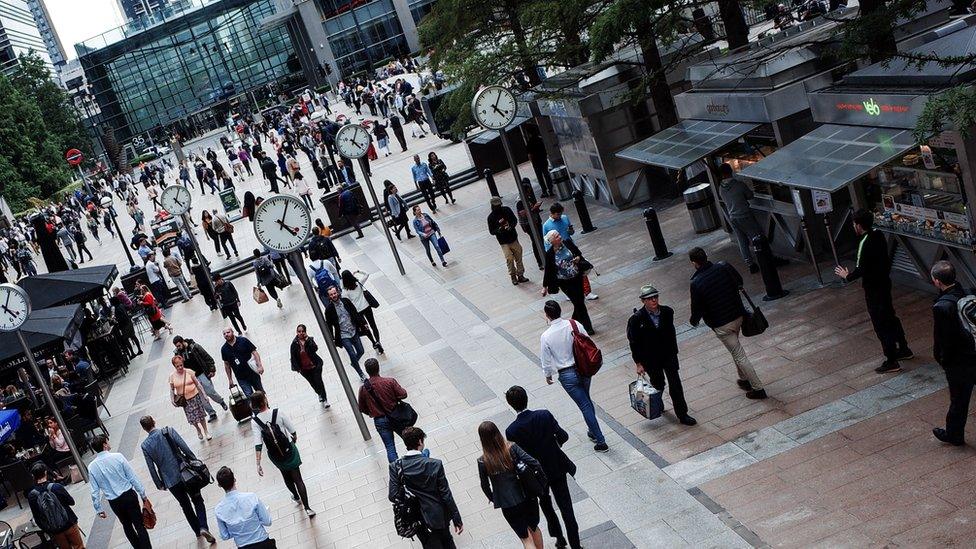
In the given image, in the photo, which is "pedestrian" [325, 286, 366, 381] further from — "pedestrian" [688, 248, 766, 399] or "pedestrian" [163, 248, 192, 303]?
"pedestrian" [163, 248, 192, 303]

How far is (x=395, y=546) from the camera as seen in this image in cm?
1044

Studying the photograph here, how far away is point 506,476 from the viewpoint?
801 centimetres

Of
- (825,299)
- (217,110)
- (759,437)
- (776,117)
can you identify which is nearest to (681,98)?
(776,117)

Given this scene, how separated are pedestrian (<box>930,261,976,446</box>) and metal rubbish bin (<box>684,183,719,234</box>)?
1035 cm

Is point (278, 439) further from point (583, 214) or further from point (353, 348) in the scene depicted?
point (583, 214)

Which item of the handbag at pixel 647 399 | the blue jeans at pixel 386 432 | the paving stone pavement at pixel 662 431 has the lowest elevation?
the paving stone pavement at pixel 662 431

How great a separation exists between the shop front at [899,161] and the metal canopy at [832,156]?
0.05 ft

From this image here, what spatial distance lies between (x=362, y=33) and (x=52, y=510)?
92.4 meters

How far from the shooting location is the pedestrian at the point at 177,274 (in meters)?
30.2

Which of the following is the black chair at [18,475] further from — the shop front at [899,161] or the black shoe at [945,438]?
the black shoe at [945,438]

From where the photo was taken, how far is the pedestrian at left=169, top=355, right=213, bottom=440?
53.9ft

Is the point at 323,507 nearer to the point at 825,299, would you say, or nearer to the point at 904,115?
the point at 825,299

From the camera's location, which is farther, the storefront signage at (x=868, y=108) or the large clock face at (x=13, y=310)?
the large clock face at (x=13, y=310)

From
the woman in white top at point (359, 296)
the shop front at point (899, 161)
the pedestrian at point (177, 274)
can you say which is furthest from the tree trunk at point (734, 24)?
the pedestrian at point (177, 274)
